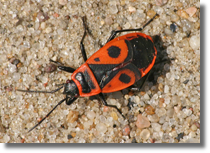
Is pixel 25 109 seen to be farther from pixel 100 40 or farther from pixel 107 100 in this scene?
pixel 100 40

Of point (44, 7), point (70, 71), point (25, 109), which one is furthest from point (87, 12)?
point (25, 109)

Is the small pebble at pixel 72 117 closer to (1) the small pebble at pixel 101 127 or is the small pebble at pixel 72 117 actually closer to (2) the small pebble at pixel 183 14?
(1) the small pebble at pixel 101 127

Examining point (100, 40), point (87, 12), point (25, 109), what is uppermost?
point (87, 12)

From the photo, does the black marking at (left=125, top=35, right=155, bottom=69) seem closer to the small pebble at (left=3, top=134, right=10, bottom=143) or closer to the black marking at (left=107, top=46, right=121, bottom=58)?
the black marking at (left=107, top=46, right=121, bottom=58)

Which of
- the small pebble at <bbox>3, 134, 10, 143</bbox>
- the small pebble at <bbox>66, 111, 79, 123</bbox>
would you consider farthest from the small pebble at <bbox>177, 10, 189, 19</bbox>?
the small pebble at <bbox>3, 134, 10, 143</bbox>

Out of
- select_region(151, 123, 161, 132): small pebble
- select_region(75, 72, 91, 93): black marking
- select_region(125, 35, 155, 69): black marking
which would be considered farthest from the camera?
select_region(151, 123, 161, 132): small pebble

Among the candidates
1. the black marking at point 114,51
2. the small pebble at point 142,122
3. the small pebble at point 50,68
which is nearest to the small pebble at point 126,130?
the small pebble at point 142,122
